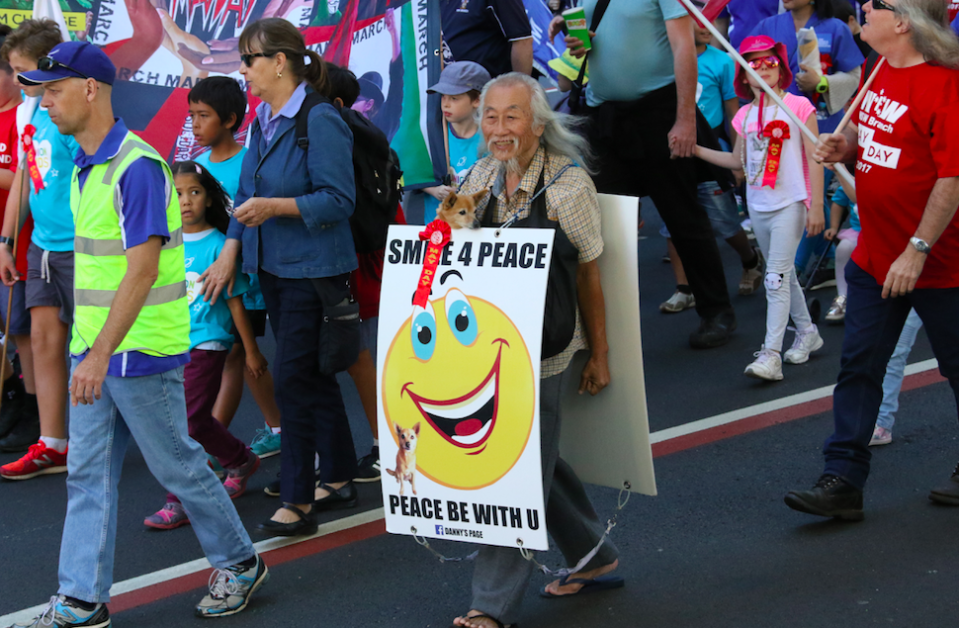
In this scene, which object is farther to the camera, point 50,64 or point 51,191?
point 51,191

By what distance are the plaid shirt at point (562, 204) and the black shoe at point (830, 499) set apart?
114 cm

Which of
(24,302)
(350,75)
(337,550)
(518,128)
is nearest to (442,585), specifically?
(337,550)

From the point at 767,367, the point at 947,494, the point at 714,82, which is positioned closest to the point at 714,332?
the point at 767,367

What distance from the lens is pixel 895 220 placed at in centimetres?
405

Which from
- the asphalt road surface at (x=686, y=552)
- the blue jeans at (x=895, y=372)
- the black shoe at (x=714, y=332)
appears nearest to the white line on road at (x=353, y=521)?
the asphalt road surface at (x=686, y=552)

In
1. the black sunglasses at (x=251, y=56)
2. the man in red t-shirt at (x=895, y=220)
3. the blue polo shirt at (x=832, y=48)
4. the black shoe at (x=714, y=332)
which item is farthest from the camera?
the blue polo shirt at (x=832, y=48)

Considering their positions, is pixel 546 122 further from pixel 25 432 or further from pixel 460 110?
pixel 25 432

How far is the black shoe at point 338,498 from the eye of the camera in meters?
4.91

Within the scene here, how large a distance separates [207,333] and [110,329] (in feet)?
4.67

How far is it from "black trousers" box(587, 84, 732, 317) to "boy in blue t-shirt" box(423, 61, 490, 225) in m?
1.20

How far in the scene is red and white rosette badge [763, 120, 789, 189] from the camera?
238 inches

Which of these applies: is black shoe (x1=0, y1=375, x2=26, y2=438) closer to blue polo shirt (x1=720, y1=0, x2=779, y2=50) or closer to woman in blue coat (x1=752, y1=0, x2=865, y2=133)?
woman in blue coat (x1=752, y1=0, x2=865, y2=133)

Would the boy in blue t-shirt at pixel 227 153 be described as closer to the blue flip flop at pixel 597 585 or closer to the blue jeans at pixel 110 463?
the blue jeans at pixel 110 463

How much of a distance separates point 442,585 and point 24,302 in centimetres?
313
